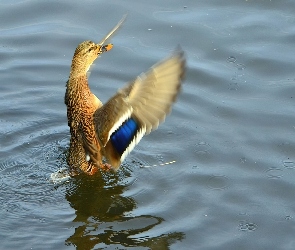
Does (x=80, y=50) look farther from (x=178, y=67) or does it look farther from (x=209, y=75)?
(x=209, y=75)

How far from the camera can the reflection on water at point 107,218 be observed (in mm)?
7336

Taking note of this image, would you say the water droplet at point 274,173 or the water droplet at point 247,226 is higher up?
the water droplet at point 274,173

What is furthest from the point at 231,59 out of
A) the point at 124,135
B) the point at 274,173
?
the point at 124,135

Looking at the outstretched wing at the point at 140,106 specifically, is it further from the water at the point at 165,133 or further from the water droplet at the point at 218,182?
the water droplet at the point at 218,182

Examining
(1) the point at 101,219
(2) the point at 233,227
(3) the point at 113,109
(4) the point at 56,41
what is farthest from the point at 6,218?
(4) the point at 56,41

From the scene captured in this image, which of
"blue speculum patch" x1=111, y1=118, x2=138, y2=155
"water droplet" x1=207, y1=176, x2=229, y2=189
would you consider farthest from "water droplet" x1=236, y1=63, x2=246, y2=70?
"blue speculum patch" x1=111, y1=118, x2=138, y2=155


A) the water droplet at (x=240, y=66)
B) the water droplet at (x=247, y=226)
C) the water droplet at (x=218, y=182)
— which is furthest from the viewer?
the water droplet at (x=240, y=66)

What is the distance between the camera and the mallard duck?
730cm

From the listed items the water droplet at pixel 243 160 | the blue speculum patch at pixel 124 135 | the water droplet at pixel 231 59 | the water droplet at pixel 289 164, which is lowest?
the water droplet at pixel 289 164

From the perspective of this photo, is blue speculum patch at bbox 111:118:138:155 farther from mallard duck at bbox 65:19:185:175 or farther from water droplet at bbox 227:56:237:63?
water droplet at bbox 227:56:237:63

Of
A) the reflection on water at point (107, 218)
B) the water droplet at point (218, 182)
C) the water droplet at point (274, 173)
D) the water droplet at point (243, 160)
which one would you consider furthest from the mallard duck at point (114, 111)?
the water droplet at point (274, 173)

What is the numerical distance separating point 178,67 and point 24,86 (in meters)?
3.09

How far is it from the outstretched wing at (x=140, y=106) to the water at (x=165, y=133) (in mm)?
640

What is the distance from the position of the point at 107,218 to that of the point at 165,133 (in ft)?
5.05
